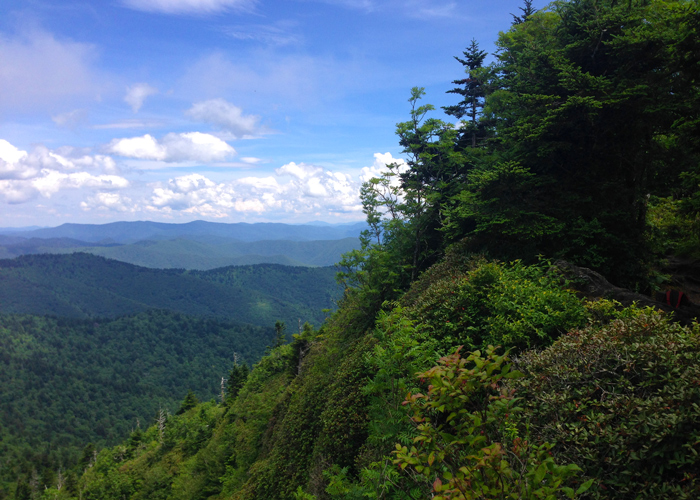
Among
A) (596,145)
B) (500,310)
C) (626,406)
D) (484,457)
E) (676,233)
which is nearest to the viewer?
(484,457)

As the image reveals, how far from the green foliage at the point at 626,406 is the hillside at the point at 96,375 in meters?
119

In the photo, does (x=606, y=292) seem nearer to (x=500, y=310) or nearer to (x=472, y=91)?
(x=500, y=310)

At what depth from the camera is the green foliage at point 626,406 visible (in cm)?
287

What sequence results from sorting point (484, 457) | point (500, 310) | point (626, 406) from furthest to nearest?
point (500, 310) → point (626, 406) → point (484, 457)

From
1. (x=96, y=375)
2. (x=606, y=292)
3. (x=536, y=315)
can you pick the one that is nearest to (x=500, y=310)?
(x=536, y=315)

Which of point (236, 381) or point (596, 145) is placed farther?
point (236, 381)

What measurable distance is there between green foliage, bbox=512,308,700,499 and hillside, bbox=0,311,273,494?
389 ft

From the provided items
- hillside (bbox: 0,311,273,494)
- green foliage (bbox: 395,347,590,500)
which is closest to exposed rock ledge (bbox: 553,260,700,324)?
green foliage (bbox: 395,347,590,500)

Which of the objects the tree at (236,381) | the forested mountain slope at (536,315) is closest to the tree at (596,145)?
the forested mountain slope at (536,315)

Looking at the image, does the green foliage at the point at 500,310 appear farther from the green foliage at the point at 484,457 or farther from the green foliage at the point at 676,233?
the green foliage at the point at 676,233

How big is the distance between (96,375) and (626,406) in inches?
7828

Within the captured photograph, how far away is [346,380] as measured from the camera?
10.6m

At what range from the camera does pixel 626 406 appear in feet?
10.8

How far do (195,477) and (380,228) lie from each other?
2167 cm
